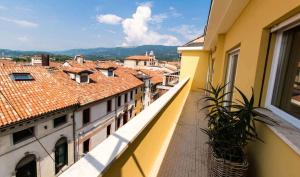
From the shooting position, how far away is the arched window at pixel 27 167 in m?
7.57

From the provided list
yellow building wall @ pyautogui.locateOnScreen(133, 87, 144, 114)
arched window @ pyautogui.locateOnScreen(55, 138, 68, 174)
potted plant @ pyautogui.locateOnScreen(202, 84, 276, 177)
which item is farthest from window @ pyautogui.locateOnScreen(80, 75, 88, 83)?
potted plant @ pyautogui.locateOnScreen(202, 84, 276, 177)

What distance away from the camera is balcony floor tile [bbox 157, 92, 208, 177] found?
2266mm

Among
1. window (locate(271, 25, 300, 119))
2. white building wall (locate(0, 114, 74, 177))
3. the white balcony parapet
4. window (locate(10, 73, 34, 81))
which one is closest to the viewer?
the white balcony parapet

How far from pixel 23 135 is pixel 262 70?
9.05 meters

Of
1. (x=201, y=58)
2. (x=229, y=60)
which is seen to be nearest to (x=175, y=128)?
(x=229, y=60)

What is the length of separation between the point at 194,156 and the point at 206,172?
0.40 metres

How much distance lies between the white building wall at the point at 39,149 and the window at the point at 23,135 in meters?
0.13

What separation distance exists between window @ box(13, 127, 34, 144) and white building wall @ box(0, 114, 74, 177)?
13cm

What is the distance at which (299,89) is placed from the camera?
1.30 metres

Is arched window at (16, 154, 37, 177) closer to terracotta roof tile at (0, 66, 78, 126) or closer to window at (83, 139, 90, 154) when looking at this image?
terracotta roof tile at (0, 66, 78, 126)

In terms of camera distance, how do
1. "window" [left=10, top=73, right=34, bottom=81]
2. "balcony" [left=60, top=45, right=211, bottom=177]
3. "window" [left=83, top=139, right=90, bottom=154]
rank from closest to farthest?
"balcony" [left=60, top=45, right=211, bottom=177] < "window" [left=10, top=73, right=34, bottom=81] < "window" [left=83, top=139, right=90, bottom=154]

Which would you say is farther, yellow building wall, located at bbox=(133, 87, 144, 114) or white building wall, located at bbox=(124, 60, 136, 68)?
white building wall, located at bbox=(124, 60, 136, 68)

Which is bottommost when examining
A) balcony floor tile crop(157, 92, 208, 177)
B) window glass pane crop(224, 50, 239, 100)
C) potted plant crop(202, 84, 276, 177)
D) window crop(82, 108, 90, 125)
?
window crop(82, 108, 90, 125)

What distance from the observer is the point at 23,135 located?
773 cm
